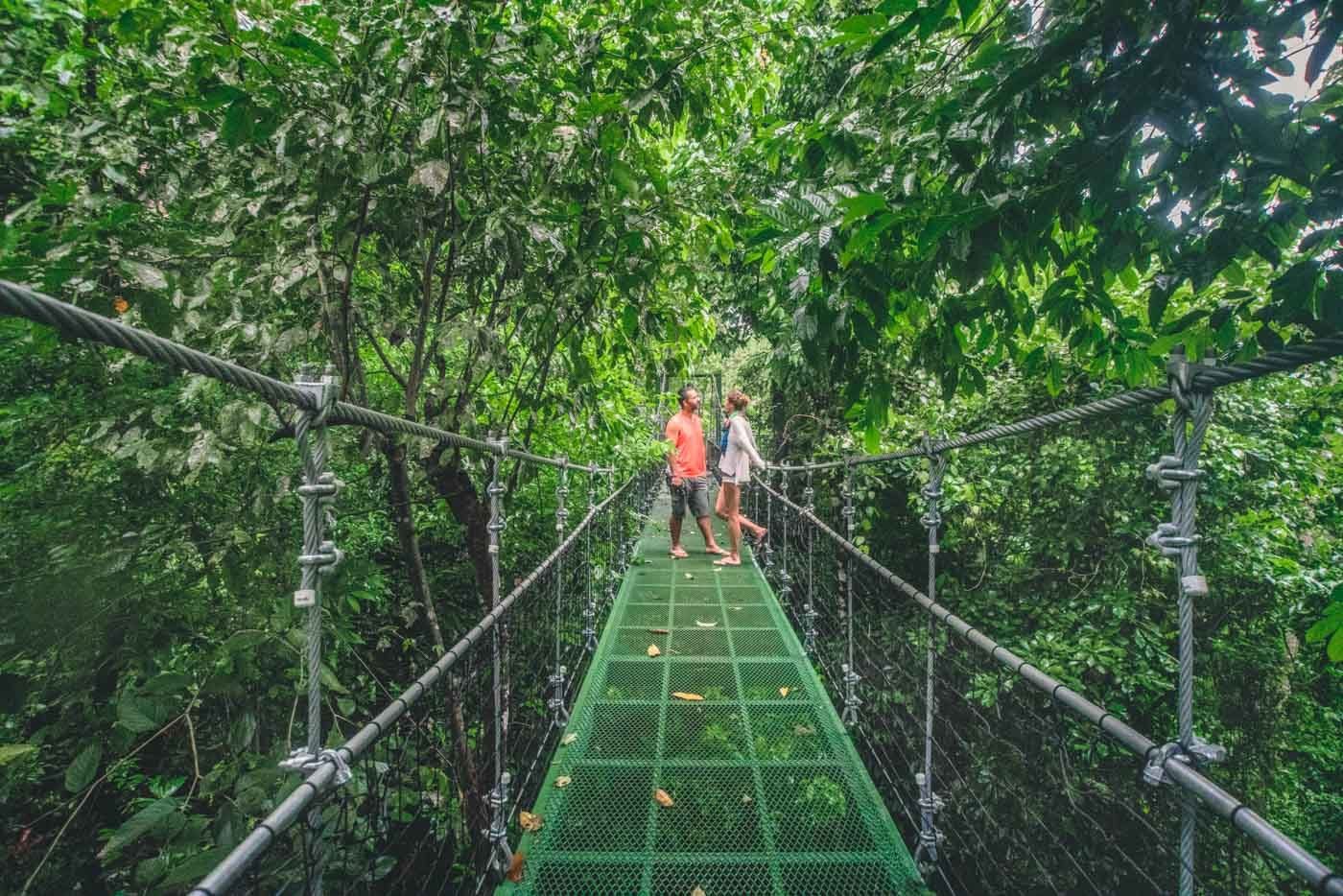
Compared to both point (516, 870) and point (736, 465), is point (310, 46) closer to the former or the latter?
point (516, 870)

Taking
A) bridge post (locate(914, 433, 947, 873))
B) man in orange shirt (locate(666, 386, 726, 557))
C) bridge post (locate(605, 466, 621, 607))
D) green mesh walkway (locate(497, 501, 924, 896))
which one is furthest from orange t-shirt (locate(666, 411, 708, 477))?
bridge post (locate(914, 433, 947, 873))

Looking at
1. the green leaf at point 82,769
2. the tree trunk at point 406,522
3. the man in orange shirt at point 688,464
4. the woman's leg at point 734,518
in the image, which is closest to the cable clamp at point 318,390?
the green leaf at point 82,769

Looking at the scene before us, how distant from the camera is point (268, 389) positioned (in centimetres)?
90

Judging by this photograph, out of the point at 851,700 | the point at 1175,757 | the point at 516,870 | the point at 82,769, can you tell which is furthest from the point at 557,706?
the point at 1175,757

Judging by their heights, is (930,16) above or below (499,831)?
above

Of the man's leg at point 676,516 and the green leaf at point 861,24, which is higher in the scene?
the green leaf at point 861,24

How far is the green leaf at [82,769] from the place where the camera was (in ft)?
4.35

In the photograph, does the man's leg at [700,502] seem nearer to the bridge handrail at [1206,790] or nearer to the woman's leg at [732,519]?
the woman's leg at [732,519]

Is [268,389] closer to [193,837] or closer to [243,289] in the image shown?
[193,837]

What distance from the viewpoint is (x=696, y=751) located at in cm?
248

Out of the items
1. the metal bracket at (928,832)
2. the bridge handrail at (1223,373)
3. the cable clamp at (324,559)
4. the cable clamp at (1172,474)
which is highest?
the bridge handrail at (1223,373)

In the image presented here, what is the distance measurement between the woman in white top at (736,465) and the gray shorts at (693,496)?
19 centimetres

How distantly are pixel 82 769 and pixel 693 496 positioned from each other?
4637 millimetres

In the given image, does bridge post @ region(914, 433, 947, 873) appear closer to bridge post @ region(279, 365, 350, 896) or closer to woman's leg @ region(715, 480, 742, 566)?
bridge post @ region(279, 365, 350, 896)
